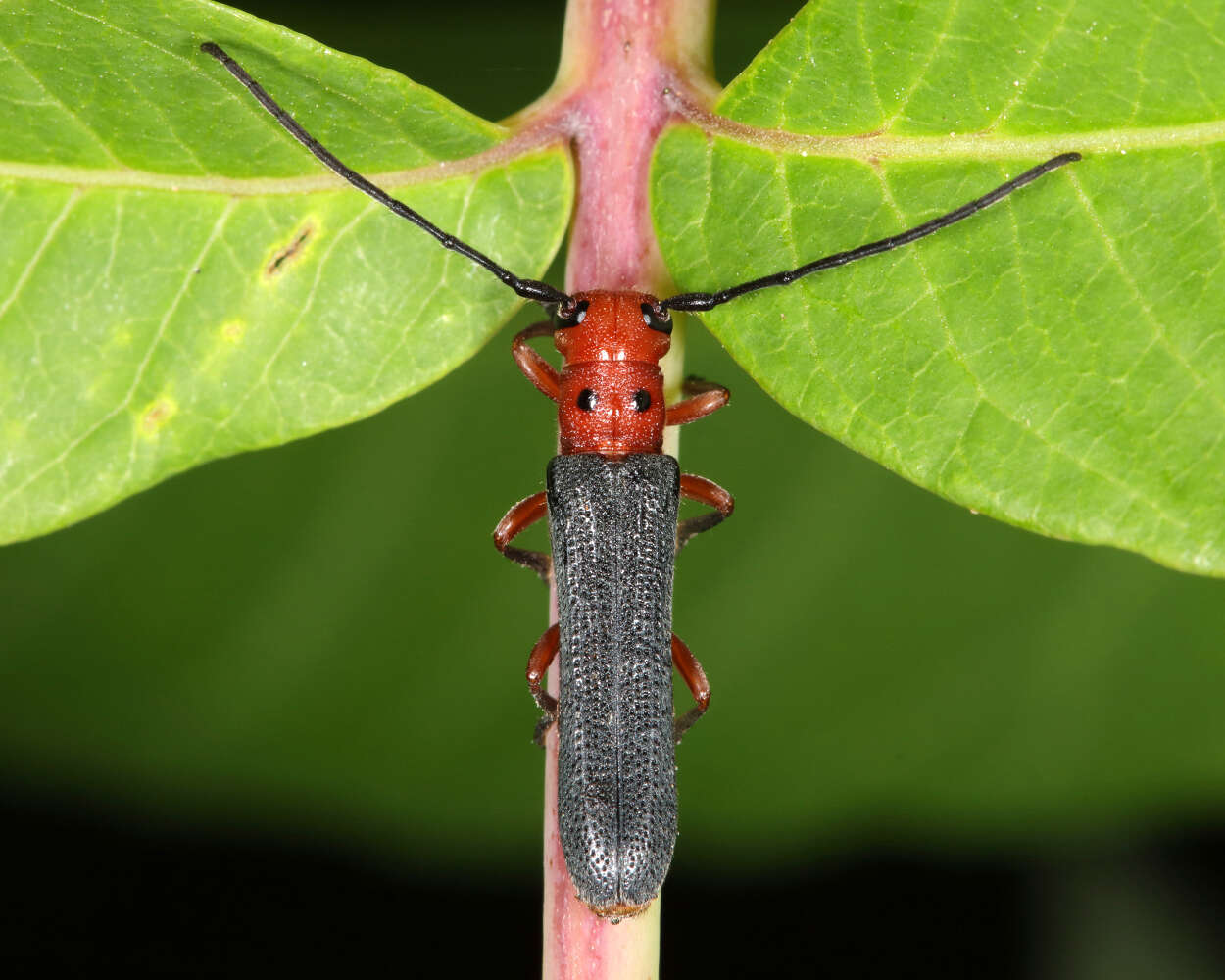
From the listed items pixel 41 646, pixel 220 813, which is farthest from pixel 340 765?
pixel 41 646

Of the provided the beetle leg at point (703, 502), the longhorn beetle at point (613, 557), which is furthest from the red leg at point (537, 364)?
the beetle leg at point (703, 502)

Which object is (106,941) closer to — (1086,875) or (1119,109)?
(1086,875)

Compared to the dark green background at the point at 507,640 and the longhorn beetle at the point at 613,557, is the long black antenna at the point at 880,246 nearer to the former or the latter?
the longhorn beetle at the point at 613,557

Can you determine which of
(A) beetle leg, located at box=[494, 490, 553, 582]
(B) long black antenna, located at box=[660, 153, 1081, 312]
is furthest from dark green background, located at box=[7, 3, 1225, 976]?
(B) long black antenna, located at box=[660, 153, 1081, 312]

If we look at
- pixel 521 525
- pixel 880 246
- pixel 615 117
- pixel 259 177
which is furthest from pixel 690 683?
pixel 259 177

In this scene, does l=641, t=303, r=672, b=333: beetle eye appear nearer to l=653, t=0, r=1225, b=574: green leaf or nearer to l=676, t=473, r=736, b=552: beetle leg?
l=653, t=0, r=1225, b=574: green leaf

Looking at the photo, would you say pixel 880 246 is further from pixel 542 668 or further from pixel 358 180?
pixel 542 668
